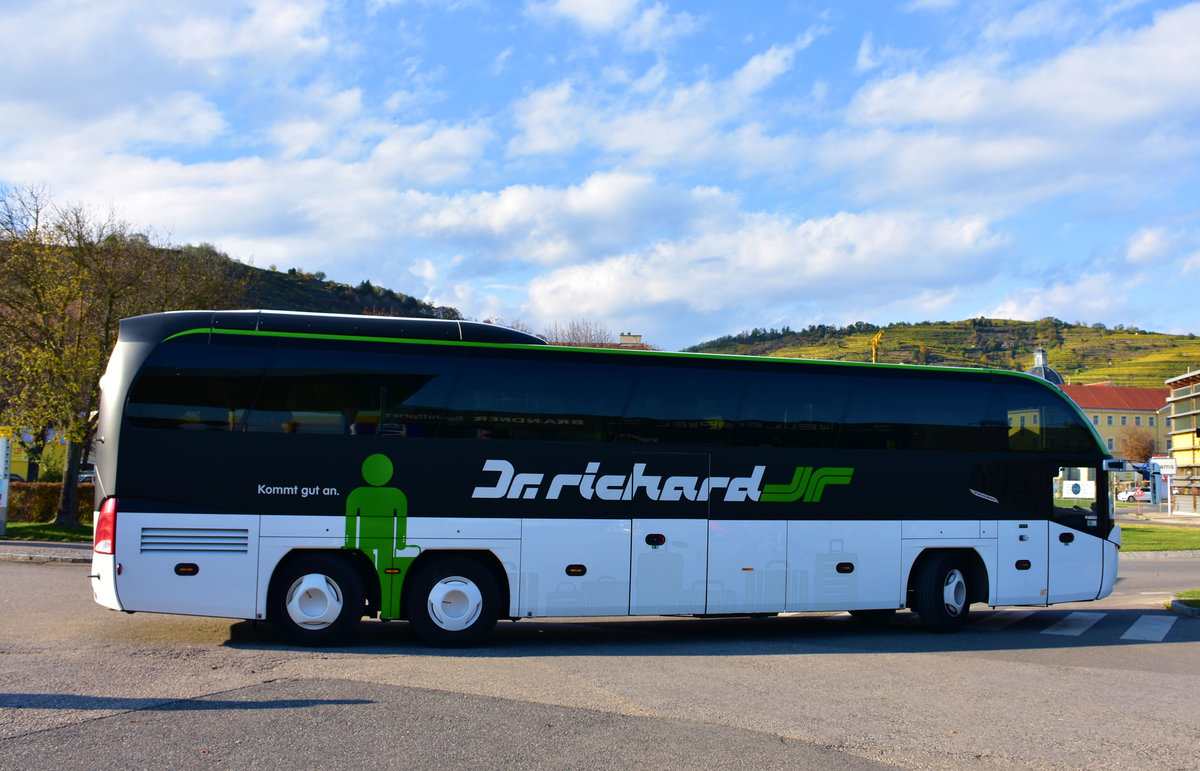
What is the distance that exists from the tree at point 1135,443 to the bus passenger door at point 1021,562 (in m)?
110

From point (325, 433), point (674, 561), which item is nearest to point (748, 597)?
point (674, 561)

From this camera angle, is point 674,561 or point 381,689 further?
point 674,561

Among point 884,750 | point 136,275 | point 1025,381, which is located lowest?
point 884,750

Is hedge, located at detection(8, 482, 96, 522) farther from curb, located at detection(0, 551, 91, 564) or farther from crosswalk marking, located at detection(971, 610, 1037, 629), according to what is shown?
crosswalk marking, located at detection(971, 610, 1037, 629)

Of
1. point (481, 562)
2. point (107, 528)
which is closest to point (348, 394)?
point (481, 562)

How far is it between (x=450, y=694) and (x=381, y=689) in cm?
61

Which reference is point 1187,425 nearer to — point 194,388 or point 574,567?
point 574,567

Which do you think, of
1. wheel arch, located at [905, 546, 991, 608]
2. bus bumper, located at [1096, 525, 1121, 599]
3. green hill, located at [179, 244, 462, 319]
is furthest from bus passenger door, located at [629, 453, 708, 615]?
green hill, located at [179, 244, 462, 319]

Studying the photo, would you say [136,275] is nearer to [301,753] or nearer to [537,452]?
[537,452]

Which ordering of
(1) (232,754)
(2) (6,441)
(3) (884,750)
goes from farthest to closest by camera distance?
(2) (6,441) → (3) (884,750) → (1) (232,754)

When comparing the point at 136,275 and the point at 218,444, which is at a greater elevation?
the point at 136,275

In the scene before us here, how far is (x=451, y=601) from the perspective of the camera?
1043 cm

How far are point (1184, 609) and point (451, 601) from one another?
11.7 meters

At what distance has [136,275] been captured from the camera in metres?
25.5
